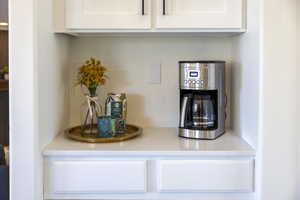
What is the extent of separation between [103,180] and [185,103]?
1.81 ft

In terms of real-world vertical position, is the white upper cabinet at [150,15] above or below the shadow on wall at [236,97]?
above

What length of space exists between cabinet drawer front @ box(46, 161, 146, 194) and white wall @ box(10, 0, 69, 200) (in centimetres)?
7

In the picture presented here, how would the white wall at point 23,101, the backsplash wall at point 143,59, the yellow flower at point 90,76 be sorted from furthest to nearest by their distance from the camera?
the backsplash wall at point 143,59, the yellow flower at point 90,76, the white wall at point 23,101

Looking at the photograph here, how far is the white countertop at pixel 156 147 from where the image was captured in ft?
5.74

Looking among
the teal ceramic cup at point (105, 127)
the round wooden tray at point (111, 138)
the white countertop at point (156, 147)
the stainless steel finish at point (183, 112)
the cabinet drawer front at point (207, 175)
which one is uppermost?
the stainless steel finish at point (183, 112)

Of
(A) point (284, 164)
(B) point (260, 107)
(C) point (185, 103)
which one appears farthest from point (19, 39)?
(A) point (284, 164)

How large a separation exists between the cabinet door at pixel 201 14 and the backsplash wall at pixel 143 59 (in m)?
0.38

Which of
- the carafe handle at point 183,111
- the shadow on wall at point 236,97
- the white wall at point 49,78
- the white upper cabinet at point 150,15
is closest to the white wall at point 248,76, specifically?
the shadow on wall at point 236,97

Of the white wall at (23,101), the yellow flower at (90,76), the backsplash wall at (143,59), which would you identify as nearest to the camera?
the white wall at (23,101)

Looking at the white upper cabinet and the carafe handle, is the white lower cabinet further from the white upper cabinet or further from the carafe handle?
the white upper cabinet

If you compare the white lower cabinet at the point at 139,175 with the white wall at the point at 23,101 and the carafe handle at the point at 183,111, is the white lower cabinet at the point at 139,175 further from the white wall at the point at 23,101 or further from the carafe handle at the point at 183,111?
the carafe handle at the point at 183,111

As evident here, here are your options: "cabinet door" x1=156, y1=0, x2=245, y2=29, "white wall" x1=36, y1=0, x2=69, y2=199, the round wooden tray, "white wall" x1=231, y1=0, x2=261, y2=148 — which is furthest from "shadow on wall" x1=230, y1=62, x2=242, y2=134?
"white wall" x1=36, y1=0, x2=69, y2=199

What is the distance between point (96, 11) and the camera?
6.23 feet

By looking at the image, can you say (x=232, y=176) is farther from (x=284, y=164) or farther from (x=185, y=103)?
(x=185, y=103)
